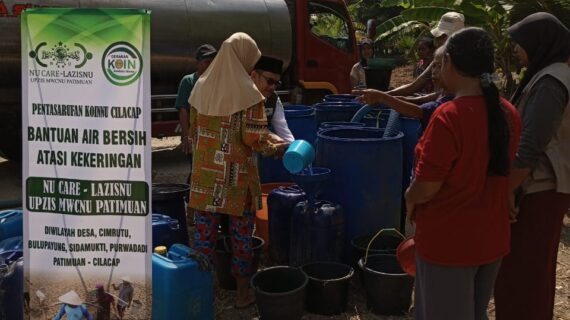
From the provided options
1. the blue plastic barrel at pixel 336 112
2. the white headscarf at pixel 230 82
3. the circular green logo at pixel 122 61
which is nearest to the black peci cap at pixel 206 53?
the blue plastic barrel at pixel 336 112

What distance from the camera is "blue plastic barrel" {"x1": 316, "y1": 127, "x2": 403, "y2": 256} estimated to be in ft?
12.5

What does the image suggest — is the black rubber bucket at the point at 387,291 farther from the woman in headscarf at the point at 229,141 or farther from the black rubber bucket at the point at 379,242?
the woman in headscarf at the point at 229,141

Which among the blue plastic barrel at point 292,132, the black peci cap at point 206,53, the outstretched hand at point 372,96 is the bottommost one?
the blue plastic barrel at point 292,132

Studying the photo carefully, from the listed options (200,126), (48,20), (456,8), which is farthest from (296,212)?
(456,8)

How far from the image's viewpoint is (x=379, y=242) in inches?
156

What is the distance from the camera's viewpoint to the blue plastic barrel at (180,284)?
2824 mm

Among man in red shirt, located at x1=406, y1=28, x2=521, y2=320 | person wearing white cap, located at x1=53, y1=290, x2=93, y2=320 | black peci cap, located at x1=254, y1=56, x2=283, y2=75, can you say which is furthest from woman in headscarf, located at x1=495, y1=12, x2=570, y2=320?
person wearing white cap, located at x1=53, y1=290, x2=93, y2=320

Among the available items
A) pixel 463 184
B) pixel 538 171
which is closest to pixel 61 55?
pixel 463 184

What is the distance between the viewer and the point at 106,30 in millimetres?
2361

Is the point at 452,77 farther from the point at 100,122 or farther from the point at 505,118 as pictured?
the point at 100,122

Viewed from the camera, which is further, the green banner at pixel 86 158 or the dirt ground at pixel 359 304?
the dirt ground at pixel 359 304

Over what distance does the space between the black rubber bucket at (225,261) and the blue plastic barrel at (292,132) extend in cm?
Answer: 134

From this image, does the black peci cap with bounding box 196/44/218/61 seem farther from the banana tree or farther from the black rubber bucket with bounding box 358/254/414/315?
the banana tree

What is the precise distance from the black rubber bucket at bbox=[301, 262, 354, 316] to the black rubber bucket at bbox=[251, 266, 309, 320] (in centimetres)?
10
